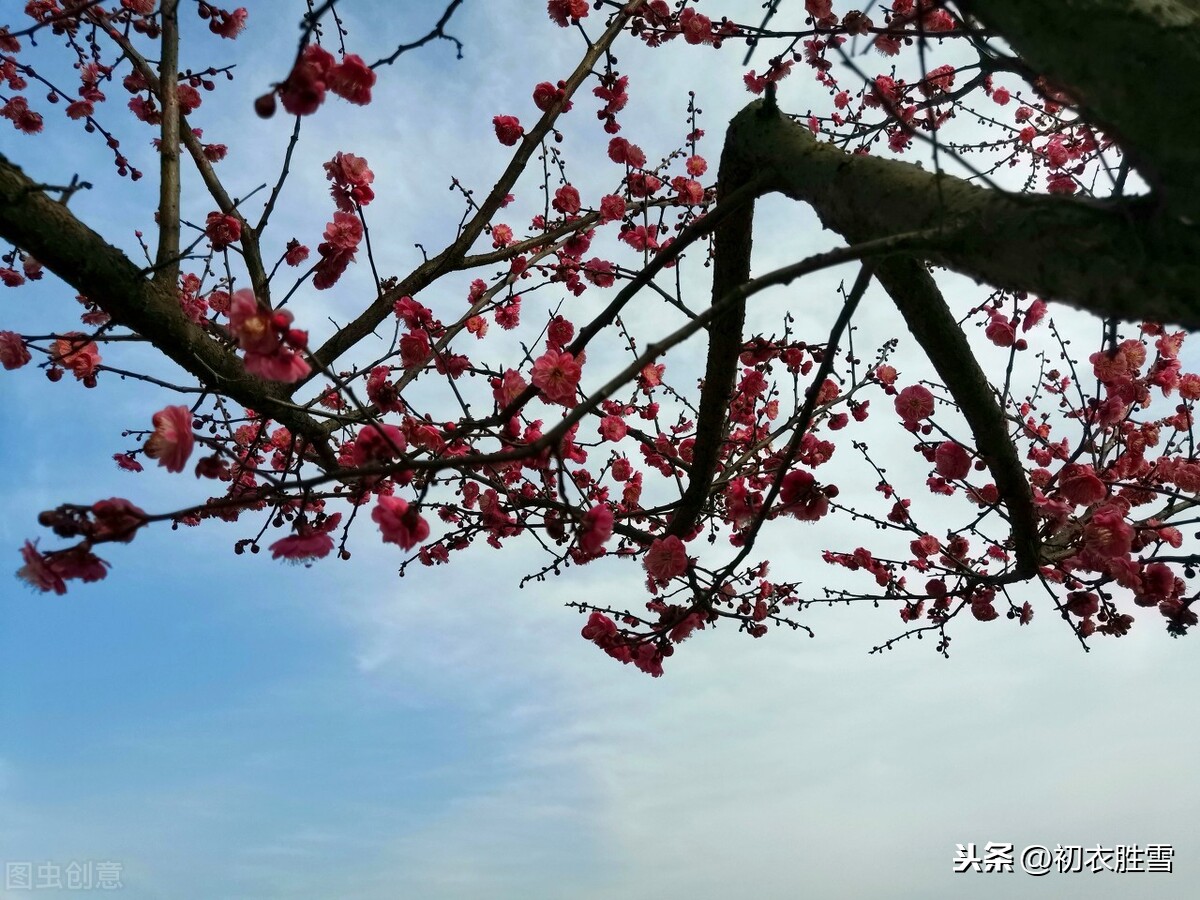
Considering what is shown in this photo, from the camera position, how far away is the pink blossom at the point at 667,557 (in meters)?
3.64

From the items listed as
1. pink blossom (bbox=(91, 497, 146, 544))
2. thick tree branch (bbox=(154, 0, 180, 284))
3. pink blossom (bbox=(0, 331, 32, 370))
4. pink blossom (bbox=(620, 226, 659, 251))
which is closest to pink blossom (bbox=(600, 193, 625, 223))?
pink blossom (bbox=(620, 226, 659, 251))

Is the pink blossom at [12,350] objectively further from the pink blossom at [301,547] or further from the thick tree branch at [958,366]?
the thick tree branch at [958,366]

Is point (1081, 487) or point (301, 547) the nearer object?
point (301, 547)

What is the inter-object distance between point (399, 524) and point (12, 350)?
2993 millimetres

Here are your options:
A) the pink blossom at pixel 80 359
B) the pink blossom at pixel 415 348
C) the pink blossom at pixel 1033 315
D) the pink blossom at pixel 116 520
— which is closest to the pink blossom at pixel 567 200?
the pink blossom at pixel 415 348

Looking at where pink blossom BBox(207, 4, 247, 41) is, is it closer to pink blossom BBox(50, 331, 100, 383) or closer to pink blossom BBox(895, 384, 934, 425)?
pink blossom BBox(50, 331, 100, 383)

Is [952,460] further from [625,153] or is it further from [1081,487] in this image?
[625,153]

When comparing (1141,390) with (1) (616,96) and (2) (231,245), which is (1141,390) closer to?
(1) (616,96)

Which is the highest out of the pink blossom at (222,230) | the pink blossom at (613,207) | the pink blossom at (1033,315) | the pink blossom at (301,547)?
the pink blossom at (613,207)

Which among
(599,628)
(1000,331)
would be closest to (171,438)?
(599,628)

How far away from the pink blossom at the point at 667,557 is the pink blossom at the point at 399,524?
186 centimetres

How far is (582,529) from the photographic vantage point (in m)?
2.24

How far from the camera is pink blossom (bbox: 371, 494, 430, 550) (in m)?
1.93

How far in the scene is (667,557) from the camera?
3662 mm
